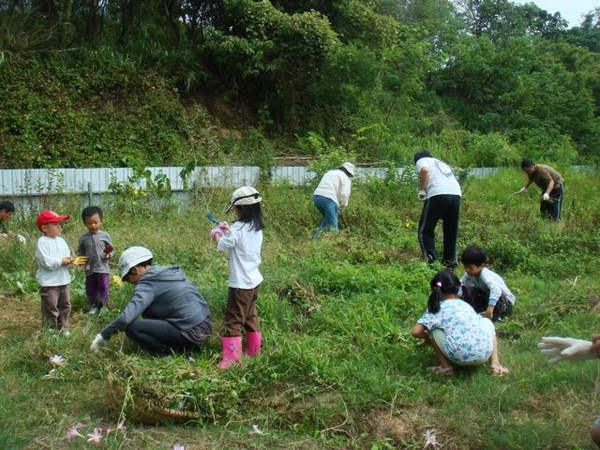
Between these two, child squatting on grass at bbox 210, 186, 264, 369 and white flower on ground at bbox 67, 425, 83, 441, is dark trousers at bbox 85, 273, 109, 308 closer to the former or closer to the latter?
child squatting on grass at bbox 210, 186, 264, 369

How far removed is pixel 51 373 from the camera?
459cm

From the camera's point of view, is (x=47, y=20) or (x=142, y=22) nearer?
(x=47, y=20)

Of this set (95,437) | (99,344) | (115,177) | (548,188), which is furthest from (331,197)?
(95,437)

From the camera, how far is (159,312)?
4.81 meters

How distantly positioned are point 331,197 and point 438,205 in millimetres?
2177

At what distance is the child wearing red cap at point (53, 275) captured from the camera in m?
5.45

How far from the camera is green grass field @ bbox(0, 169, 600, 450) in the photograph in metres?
3.83

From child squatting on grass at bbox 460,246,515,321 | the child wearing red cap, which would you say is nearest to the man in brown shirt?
child squatting on grass at bbox 460,246,515,321

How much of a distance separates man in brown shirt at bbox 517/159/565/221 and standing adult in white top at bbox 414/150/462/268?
12.5ft

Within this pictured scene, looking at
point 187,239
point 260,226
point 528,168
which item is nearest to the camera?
point 260,226

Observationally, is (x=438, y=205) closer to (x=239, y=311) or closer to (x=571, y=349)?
(x=239, y=311)

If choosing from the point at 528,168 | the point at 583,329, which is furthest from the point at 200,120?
the point at 583,329

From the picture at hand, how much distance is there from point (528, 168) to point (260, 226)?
7.18 m

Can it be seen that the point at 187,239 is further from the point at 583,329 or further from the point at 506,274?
the point at 583,329
